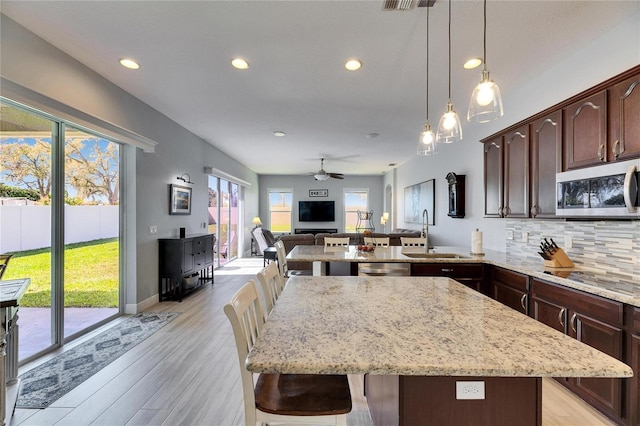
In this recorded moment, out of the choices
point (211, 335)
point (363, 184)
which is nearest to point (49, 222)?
point (211, 335)

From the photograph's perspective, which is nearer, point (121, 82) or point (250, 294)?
point (250, 294)

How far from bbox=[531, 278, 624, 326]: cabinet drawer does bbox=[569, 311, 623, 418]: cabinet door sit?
0.04 metres

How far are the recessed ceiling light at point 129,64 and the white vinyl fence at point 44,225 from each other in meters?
1.55

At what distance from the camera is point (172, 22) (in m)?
2.14

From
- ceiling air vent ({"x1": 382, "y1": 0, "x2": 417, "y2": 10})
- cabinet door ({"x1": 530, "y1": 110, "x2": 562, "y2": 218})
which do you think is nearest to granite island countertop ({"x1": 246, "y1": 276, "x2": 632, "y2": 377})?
cabinet door ({"x1": 530, "y1": 110, "x2": 562, "y2": 218})

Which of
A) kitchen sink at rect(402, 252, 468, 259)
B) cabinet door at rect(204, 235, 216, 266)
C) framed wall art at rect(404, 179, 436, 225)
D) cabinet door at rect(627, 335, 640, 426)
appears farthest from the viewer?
framed wall art at rect(404, 179, 436, 225)

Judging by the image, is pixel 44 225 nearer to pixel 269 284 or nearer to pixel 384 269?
pixel 269 284

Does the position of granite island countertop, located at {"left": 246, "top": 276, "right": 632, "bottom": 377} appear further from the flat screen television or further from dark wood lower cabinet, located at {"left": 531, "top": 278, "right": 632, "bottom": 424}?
the flat screen television

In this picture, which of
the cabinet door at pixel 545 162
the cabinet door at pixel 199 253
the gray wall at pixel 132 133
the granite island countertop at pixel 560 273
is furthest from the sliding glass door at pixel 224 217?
the cabinet door at pixel 545 162

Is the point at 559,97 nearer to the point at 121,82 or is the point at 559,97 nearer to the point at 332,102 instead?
A: the point at 332,102

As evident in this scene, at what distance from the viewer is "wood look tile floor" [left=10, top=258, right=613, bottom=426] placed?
72.7 inches

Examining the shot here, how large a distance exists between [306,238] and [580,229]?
4.35 m

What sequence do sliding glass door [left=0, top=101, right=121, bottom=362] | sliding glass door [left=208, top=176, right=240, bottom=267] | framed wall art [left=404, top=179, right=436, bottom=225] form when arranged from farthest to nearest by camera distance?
sliding glass door [left=208, top=176, right=240, bottom=267], framed wall art [left=404, top=179, right=436, bottom=225], sliding glass door [left=0, top=101, right=121, bottom=362]

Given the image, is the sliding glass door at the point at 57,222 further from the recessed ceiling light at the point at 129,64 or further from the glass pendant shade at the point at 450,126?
the glass pendant shade at the point at 450,126
